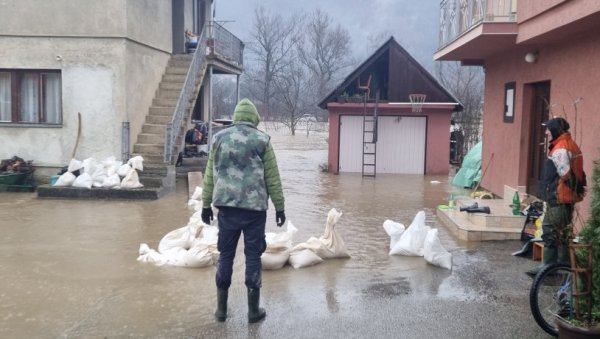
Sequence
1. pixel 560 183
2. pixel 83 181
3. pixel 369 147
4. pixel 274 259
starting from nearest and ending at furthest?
pixel 560 183 < pixel 274 259 < pixel 83 181 < pixel 369 147

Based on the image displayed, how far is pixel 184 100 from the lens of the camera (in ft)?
49.7

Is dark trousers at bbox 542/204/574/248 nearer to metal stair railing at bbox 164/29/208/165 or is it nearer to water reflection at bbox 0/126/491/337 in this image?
water reflection at bbox 0/126/491/337

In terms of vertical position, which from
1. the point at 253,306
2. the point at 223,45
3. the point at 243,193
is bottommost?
the point at 253,306

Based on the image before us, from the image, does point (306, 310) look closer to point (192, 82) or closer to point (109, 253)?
point (109, 253)

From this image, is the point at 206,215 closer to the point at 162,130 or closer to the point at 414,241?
the point at 414,241

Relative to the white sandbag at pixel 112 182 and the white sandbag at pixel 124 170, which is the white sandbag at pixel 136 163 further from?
the white sandbag at pixel 112 182

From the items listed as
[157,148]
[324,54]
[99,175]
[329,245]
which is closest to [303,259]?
[329,245]

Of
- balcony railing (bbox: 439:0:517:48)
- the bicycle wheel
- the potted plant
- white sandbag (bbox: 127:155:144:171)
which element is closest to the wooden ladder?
balcony railing (bbox: 439:0:517:48)

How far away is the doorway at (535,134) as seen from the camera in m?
10.8

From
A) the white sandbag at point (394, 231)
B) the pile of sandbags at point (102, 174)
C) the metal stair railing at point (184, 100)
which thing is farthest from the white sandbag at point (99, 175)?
the white sandbag at point (394, 231)

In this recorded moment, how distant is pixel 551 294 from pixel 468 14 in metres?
6.91

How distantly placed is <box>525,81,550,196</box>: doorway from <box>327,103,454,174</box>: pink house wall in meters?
7.38

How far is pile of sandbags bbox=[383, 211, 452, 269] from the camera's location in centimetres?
704

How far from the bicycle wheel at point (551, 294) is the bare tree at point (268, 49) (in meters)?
55.6
